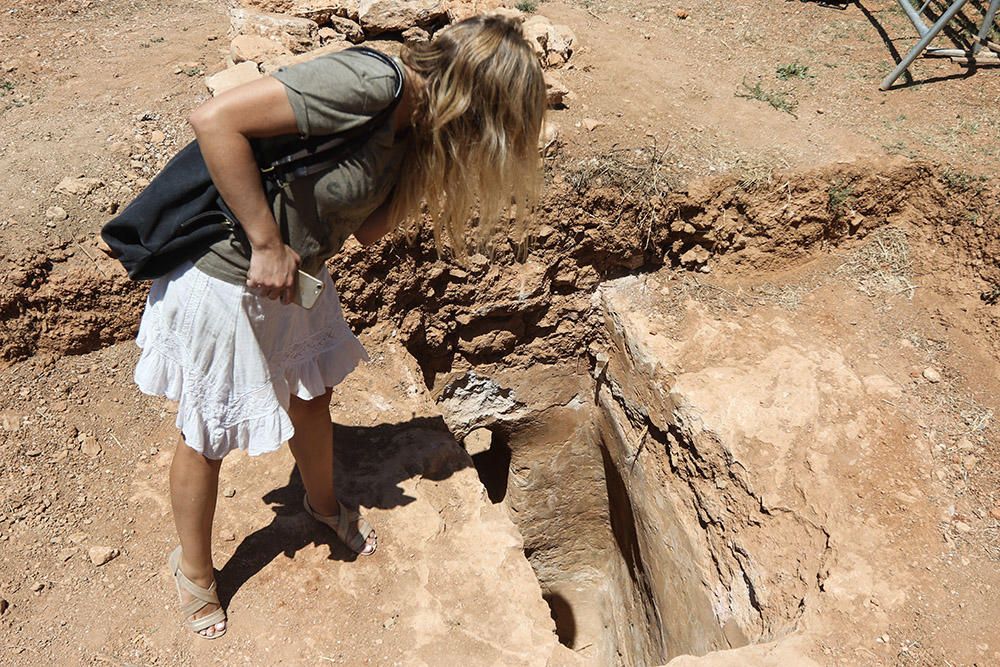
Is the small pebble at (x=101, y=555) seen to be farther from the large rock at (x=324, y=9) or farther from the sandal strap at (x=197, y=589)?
the large rock at (x=324, y=9)

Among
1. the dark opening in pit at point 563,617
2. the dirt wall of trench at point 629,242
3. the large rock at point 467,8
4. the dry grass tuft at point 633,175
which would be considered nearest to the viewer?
the dirt wall of trench at point 629,242

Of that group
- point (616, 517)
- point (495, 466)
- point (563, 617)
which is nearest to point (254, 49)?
point (495, 466)

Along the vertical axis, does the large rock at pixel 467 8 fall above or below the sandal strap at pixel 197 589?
above

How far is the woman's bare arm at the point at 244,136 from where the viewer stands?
4.96 ft

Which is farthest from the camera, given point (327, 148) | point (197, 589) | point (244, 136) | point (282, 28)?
point (282, 28)

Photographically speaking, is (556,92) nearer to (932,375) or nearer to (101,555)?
(932,375)

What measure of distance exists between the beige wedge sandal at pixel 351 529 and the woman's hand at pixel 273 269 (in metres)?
1.31

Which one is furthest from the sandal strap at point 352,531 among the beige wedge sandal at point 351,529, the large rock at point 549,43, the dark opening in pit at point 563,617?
the dark opening in pit at point 563,617

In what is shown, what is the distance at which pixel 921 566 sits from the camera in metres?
2.80

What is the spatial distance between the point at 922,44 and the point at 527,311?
10.2 ft

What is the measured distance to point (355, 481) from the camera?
10.5 ft

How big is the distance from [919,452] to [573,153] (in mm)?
2375

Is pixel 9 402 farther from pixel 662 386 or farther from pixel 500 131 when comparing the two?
pixel 662 386

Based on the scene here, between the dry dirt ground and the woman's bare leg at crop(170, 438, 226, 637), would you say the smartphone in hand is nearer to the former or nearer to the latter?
the woman's bare leg at crop(170, 438, 226, 637)
